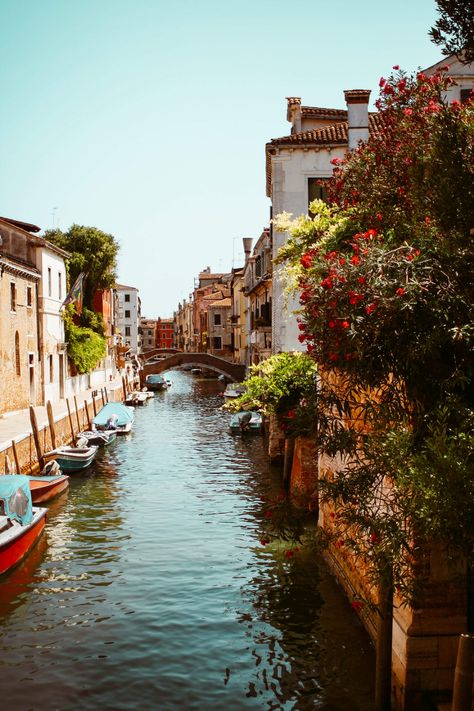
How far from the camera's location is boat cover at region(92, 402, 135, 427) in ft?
88.2

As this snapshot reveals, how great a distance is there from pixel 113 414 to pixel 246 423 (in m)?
5.12

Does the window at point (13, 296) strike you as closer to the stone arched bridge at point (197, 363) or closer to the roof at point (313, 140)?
the roof at point (313, 140)

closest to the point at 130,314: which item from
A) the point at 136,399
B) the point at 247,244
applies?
the point at 247,244

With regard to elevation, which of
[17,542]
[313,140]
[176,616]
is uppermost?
[313,140]

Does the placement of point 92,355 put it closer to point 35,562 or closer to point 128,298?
point 35,562

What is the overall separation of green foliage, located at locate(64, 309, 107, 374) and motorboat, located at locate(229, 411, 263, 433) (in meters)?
9.81

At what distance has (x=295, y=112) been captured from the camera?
23375mm

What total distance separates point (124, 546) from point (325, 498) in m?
7.87

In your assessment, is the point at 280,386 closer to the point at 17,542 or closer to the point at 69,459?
the point at 17,542

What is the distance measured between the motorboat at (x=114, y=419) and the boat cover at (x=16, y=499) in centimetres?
1384

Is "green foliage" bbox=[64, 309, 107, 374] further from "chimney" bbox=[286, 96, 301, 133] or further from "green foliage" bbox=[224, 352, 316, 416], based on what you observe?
"green foliage" bbox=[224, 352, 316, 416]

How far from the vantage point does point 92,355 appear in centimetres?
3569

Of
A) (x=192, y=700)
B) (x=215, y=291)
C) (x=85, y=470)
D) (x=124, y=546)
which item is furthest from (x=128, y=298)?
(x=192, y=700)

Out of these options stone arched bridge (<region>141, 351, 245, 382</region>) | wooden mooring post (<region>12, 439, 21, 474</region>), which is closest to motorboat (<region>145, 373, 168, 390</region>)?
stone arched bridge (<region>141, 351, 245, 382</region>)
